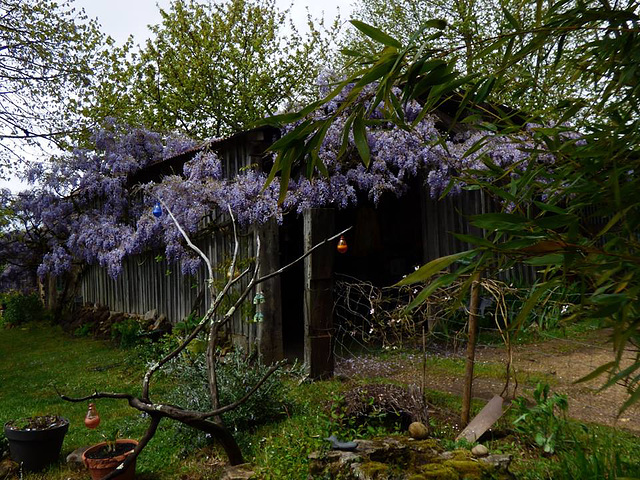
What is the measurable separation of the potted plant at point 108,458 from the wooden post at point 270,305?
8.51 feet

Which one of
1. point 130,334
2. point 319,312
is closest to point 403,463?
point 319,312

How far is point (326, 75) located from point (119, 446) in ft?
19.9

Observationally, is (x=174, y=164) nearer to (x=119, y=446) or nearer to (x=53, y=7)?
(x=53, y=7)

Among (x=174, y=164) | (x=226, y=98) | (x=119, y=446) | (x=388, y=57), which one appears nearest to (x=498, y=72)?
(x=388, y=57)

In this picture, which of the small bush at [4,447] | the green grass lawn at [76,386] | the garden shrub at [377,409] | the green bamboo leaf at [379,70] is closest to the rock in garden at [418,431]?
the garden shrub at [377,409]

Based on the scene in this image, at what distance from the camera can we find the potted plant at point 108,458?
3.78 meters

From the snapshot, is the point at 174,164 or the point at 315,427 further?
the point at 174,164

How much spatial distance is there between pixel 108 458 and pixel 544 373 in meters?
4.86

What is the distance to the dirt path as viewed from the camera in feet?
16.5

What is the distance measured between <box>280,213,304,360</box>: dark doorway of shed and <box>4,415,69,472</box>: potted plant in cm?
516

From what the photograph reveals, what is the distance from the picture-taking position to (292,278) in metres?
9.88

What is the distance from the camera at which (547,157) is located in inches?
324

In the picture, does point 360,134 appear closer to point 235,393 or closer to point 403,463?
point 403,463

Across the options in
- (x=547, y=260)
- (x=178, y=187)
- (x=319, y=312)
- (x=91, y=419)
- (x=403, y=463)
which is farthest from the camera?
(x=178, y=187)
